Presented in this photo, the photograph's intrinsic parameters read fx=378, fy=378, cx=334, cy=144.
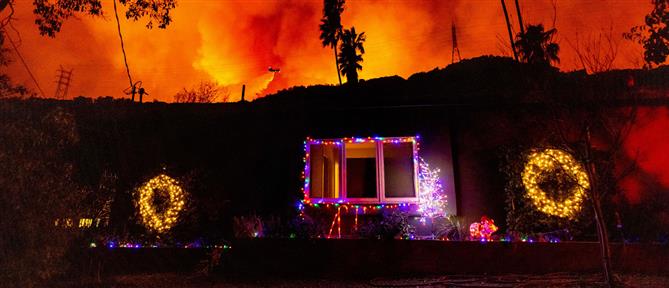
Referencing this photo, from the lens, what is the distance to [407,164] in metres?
8.56

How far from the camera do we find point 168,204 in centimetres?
870

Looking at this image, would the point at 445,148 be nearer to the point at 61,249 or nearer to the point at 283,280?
the point at 283,280

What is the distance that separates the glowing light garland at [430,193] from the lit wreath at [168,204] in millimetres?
5406

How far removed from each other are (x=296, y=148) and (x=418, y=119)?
2880 mm

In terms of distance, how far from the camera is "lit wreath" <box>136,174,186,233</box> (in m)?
8.58

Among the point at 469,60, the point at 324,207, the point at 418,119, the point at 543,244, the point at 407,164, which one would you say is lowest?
the point at 543,244

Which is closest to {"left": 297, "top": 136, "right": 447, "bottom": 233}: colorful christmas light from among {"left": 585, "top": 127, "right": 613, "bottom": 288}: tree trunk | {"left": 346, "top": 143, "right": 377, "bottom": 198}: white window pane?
{"left": 346, "top": 143, "right": 377, "bottom": 198}: white window pane

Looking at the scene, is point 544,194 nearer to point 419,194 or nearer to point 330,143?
point 419,194

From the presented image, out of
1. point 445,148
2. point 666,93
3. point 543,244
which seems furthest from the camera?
point 445,148

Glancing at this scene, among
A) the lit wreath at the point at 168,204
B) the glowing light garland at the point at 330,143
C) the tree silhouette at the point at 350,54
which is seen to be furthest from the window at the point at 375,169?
the tree silhouette at the point at 350,54

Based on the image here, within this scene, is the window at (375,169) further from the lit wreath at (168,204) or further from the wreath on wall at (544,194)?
the lit wreath at (168,204)

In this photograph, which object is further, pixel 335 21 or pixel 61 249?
pixel 335 21

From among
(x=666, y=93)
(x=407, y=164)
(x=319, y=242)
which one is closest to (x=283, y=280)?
(x=319, y=242)

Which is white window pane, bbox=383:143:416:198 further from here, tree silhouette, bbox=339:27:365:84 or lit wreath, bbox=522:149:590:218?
tree silhouette, bbox=339:27:365:84
